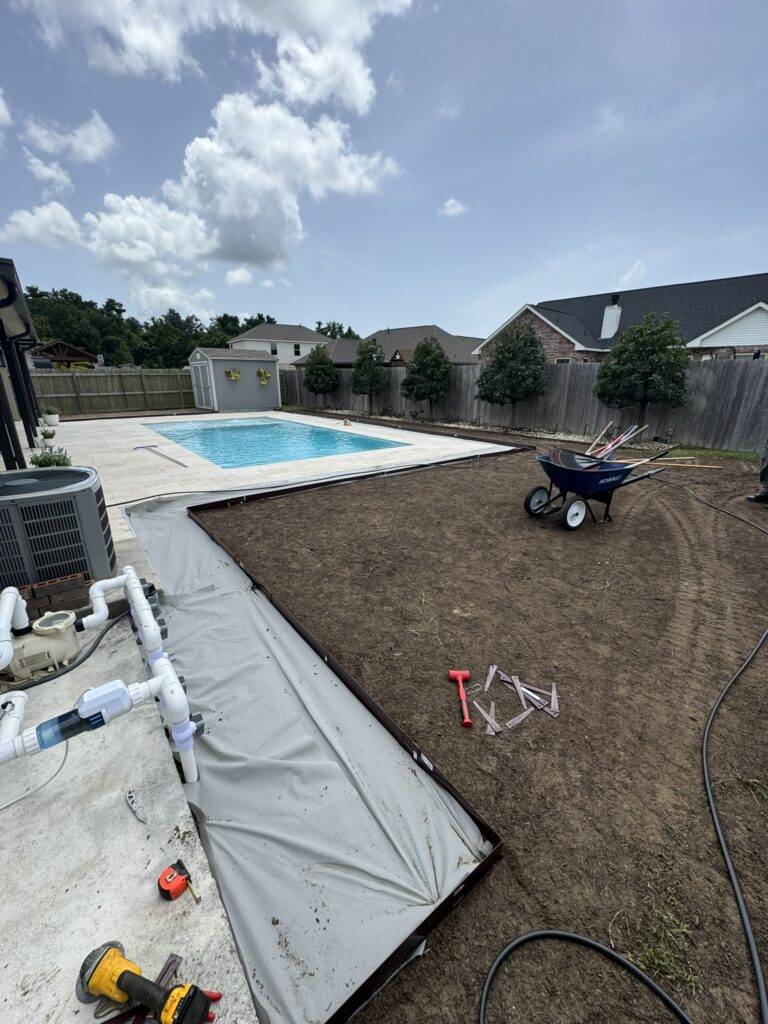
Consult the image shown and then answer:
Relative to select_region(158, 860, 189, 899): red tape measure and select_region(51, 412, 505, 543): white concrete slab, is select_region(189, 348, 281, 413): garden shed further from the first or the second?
select_region(158, 860, 189, 899): red tape measure

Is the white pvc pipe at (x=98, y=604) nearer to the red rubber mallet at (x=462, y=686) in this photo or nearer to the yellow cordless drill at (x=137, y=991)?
the yellow cordless drill at (x=137, y=991)

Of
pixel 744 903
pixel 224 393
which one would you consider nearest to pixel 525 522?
pixel 744 903

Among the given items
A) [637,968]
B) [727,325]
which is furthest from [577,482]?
[727,325]

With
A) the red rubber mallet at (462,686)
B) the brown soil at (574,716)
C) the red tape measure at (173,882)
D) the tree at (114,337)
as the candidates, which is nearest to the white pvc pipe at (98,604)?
the brown soil at (574,716)

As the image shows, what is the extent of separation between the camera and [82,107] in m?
8.98

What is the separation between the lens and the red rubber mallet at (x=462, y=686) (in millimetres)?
2342

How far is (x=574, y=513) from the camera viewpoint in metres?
5.12

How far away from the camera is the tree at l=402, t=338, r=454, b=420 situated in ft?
49.4

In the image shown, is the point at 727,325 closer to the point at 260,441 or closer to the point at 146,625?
the point at 260,441

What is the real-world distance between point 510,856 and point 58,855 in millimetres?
1708

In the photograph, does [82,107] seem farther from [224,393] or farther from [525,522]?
[525,522]

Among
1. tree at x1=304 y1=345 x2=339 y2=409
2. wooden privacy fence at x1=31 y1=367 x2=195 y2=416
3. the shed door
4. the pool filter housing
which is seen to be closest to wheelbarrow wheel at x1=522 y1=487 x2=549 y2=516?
the pool filter housing

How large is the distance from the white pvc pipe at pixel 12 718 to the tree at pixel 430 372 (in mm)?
14906

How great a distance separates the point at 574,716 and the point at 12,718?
8.79 ft
